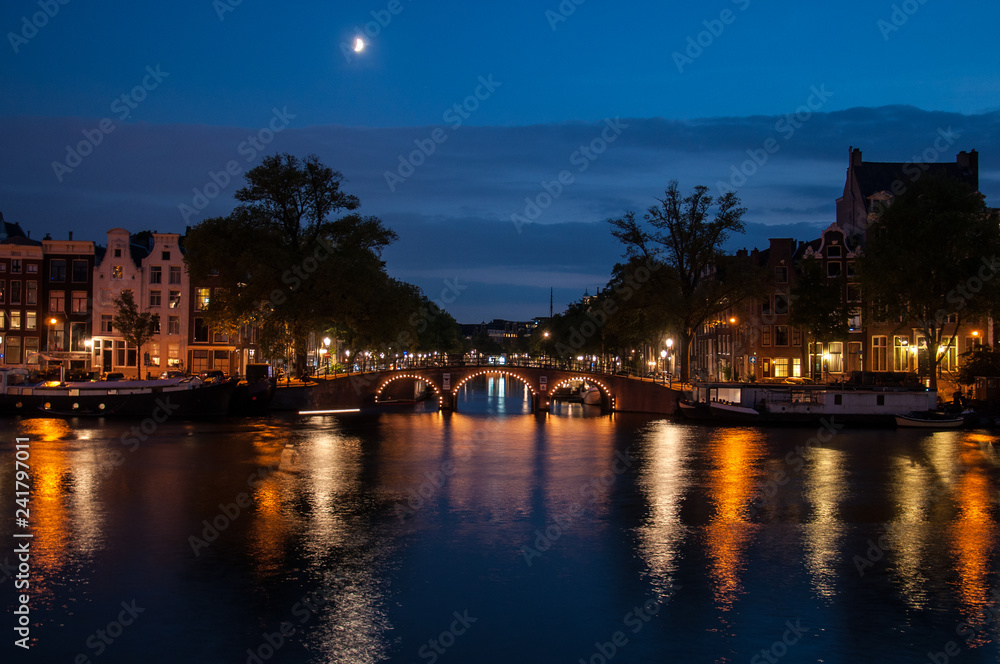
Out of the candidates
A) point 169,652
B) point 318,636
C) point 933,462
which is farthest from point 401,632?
point 933,462

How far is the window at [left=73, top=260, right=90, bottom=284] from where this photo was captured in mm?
80125

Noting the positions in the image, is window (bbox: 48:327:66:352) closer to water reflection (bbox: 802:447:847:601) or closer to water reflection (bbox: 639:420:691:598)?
water reflection (bbox: 639:420:691:598)

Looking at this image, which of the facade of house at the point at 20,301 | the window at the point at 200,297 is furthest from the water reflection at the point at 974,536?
the facade of house at the point at 20,301

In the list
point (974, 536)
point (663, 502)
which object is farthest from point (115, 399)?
point (974, 536)

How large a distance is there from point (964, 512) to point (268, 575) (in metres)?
22.9

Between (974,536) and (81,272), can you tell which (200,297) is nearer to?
(81,272)

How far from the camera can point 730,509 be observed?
100 ft

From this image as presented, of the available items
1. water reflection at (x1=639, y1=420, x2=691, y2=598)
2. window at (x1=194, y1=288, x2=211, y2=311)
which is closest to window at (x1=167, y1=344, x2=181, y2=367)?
window at (x1=194, y1=288, x2=211, y2=311)

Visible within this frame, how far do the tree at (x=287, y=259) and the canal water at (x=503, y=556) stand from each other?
20.6 meters

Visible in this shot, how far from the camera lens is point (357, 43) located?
3403 centimetres

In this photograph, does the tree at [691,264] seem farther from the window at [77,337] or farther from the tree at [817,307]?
the window at [77,337]

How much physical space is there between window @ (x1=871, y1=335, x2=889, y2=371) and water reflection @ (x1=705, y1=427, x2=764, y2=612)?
2658 centimetres

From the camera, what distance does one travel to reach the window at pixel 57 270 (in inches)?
3142

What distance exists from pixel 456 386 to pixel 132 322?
27204mm
